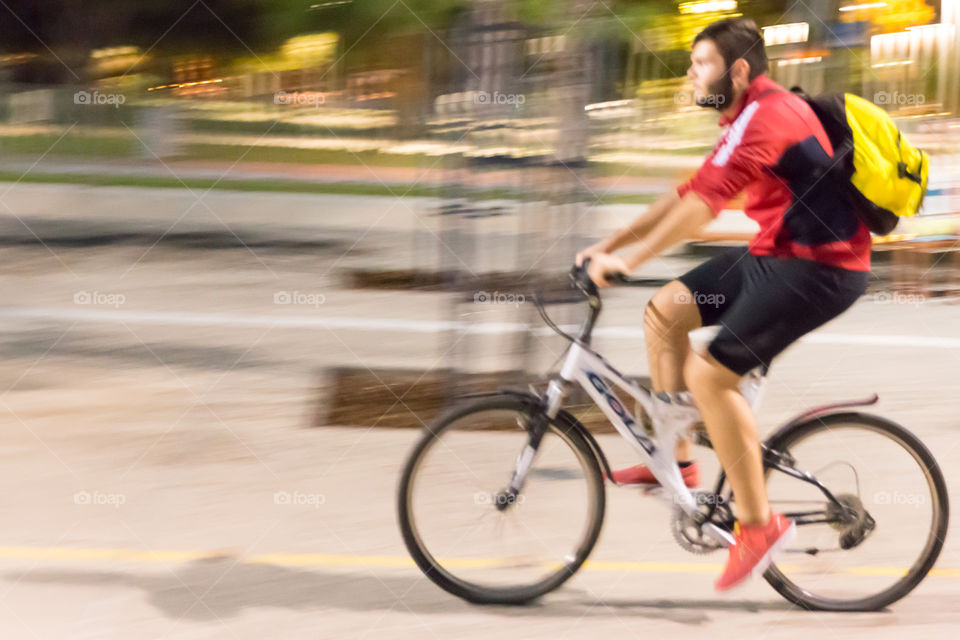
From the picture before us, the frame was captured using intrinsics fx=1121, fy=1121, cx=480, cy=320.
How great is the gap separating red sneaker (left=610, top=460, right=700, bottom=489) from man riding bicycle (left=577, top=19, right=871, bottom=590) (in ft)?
0.60

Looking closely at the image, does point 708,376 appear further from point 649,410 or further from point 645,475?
point 645,475

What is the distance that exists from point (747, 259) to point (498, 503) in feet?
3.85

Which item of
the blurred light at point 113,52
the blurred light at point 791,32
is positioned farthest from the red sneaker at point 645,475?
the blurred light at point 113,52

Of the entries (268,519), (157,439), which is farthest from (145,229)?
(268,519)

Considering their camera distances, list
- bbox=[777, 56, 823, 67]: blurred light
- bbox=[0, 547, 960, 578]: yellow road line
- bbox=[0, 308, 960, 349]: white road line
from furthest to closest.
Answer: bbox=[777, 56, 823, 67]: blurred light, bbox=[0, 308, 960, 349]: white road line, bbox=[0, 547, 960, 578]: yellow road line

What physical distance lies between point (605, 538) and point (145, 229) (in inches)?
386

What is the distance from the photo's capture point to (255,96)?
21.8 m

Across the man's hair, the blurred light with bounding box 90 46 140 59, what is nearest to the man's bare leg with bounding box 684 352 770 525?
the man's hair

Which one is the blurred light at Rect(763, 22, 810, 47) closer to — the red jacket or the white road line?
the white road line

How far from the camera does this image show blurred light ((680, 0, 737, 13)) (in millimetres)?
8915

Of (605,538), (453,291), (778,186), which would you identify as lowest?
(605,538)

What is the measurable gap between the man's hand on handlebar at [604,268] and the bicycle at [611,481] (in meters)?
0.11

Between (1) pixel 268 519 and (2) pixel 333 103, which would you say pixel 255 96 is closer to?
(2) pixel 333 103

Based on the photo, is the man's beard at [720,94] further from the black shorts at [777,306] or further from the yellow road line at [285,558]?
the yellow road line at [285,558]
